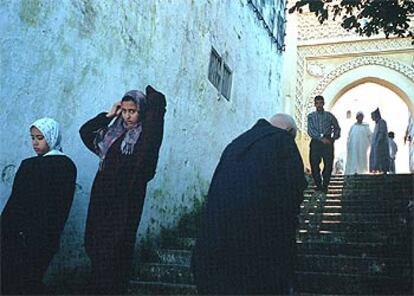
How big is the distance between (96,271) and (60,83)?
59.4 inches

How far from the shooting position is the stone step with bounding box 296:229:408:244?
14.1 feet

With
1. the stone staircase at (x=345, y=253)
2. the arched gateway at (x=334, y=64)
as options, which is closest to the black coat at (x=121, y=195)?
the stone staircase at (x=345, y=253)

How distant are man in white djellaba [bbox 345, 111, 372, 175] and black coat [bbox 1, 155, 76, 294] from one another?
777 centimetres

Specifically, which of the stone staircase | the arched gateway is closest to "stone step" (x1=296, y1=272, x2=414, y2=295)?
the stone staircase

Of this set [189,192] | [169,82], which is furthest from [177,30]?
[189,192]

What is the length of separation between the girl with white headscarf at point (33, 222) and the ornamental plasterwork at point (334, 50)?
10235 mm

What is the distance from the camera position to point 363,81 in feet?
42.7

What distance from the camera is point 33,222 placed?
2.55 m

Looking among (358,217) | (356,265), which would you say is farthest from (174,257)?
(358,217)

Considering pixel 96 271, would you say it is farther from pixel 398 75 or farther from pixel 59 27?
pixel 398 75

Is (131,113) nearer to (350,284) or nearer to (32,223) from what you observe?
(32,223)

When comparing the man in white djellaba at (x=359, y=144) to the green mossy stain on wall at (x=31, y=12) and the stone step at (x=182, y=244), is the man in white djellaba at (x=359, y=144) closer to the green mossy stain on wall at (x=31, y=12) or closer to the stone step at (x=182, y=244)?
the stone step at (x=182, y=244)

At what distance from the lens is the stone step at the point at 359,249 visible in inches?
155

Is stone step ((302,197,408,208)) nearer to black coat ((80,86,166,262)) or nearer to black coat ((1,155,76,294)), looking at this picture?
black coat ((80,86,166,262))
